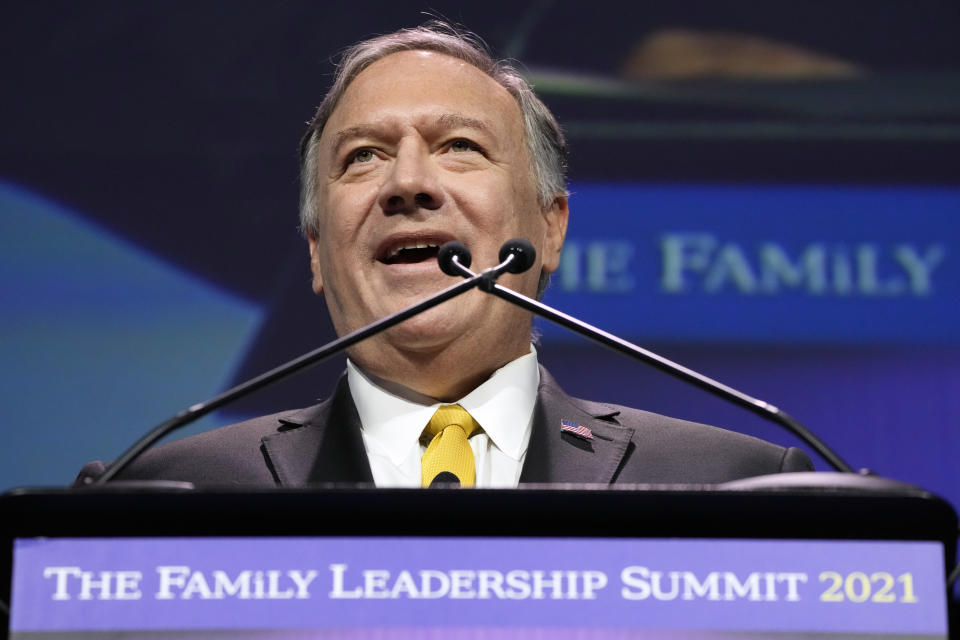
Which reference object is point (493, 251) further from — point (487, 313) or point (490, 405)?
point (490, 405)

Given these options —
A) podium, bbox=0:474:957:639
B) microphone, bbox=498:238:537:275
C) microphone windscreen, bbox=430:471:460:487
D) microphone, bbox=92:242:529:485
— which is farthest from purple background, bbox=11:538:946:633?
microphone windscreen, bbox=430:471:460:487

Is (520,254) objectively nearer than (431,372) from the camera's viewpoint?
Yes

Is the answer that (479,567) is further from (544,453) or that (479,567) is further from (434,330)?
(434,330)

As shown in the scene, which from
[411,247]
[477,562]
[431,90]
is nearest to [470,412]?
[411,247]

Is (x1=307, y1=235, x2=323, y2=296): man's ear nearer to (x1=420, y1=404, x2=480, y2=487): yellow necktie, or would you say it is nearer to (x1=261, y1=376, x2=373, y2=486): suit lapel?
(x1=261, y1=376, x2=373, y2=486): suit lapel

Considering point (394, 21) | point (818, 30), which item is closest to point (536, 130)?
point (394, 21)

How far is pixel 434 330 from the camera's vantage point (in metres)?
1.67

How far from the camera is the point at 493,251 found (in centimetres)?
174

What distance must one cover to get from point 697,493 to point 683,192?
1762 mm

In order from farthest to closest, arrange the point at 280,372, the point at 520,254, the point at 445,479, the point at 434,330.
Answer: the point at 434,330
the point at 445,479
the point at 520,254
the point at 280,372

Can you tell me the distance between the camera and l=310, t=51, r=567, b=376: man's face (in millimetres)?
1699

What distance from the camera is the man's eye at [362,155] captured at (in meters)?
1.82

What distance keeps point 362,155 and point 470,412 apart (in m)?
0.49

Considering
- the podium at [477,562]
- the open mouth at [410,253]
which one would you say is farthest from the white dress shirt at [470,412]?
the podium at [477,562]
